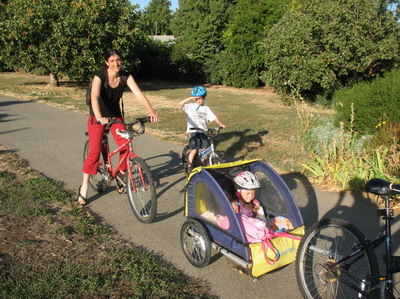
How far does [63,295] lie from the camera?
314 centimetres

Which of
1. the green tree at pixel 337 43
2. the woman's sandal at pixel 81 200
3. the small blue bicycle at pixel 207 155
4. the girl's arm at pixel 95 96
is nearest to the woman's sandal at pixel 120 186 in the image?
the woman's sandal at pixel 81 200

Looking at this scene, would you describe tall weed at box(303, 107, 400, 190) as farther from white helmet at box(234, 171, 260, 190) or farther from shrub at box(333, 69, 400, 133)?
white helmet at box(234, 171, 260, 190)

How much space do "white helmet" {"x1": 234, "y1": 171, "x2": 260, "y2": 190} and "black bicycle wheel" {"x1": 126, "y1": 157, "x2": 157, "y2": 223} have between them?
1181mm

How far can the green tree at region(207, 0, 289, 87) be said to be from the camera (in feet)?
91.0

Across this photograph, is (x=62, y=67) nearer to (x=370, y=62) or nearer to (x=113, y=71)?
(x=370, y=62)

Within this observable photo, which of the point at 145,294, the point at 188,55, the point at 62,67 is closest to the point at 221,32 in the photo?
the point at 188,55

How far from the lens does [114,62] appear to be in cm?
476

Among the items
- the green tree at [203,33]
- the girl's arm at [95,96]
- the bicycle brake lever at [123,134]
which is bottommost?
the bicycle brake lever at [123,134]

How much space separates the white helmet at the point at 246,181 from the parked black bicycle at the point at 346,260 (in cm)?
80

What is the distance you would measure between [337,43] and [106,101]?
12354 millimetres

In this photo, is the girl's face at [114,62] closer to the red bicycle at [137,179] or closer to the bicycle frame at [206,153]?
the red bicycle at [137,179]

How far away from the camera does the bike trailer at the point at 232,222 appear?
11.1ft

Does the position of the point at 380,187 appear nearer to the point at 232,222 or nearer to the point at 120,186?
the point at 232,222

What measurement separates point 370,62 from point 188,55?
20.1m
